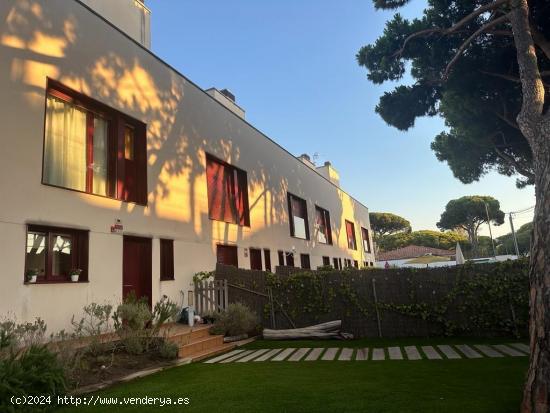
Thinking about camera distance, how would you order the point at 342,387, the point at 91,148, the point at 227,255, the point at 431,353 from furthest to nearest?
1. the point at 227,255
2. the point at 91,148
3. the point at 431,353
4. the point at 342,387

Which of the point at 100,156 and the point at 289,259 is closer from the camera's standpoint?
the point at 100,156

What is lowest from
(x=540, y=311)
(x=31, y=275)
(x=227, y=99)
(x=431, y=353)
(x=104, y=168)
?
(x=431, y=353)

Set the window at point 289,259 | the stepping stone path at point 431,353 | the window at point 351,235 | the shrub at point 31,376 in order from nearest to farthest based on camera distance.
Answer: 1. the shrub at point 31,376
2. the stepping stone path at point 431,353
3. the window at point 289,259
4. the window at point 351,235

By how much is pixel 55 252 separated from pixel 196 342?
3.11 metres

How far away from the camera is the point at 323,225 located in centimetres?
2408

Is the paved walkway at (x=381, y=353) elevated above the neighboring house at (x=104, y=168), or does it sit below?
below

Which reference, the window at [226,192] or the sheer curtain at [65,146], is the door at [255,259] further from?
the sheer curtain at [65,146]

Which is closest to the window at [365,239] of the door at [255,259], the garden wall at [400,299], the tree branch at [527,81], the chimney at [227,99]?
the chimney at [227,99]

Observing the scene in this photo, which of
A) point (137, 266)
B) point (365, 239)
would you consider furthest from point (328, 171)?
point (137, 266)

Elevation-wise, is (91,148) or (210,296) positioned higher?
(91,148)

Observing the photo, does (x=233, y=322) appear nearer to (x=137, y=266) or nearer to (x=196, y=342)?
(x=196, y=342)

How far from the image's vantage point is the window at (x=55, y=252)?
6551mm

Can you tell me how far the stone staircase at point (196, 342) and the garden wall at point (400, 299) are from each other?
199cm

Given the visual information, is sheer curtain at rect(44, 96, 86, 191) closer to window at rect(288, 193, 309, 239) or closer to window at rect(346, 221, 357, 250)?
window at rect(288, 193, 309, 239)
